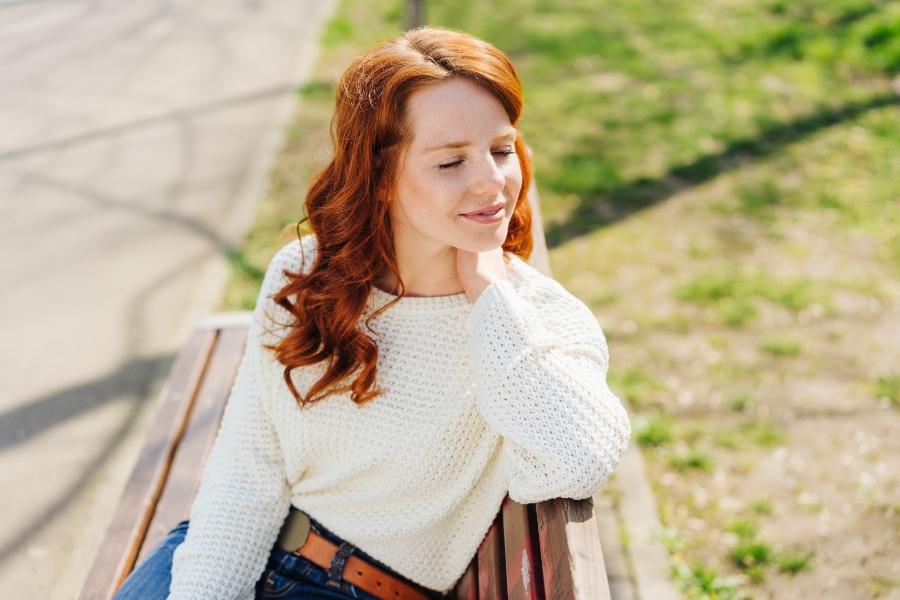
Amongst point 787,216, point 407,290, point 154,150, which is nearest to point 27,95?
point 154,150

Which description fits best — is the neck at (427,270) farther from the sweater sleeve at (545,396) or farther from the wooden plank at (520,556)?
the wooden plank at (520,556)

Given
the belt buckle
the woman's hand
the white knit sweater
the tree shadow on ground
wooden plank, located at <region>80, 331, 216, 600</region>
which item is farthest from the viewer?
the tree shadow on ground

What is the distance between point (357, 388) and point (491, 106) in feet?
2.06

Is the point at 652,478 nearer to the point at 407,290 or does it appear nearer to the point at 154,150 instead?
the point at 407,290

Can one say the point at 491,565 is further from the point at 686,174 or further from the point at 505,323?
the point at 686,174

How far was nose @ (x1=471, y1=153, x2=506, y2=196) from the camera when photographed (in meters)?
1.75

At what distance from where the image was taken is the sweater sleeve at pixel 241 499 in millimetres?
1909

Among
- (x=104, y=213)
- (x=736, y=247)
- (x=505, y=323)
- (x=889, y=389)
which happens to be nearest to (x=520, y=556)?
(x=505, y=323)

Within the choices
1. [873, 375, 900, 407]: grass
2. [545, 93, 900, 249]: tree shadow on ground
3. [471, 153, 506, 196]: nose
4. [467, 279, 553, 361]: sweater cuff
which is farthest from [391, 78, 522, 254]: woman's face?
[545, 93, 900, 249]: tree shadow on ground

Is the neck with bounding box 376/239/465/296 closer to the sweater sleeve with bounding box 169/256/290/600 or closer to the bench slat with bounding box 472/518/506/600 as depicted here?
the sweater sleeve with bounding box 169/256/290/600

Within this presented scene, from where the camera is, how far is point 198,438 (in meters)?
2.59

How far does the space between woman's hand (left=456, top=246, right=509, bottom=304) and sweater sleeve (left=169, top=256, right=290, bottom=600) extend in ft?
1.48

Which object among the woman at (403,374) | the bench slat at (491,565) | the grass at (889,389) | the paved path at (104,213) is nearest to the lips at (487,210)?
the woman at (403,374)

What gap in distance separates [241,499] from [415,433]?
44cm
